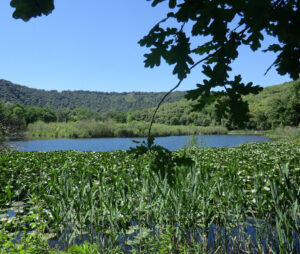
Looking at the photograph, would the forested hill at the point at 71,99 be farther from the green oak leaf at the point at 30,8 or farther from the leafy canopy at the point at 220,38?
the green oak leaf at the point at 30,8

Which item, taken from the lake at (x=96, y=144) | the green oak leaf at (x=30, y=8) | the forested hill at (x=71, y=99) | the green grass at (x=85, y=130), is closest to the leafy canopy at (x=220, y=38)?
the green oak leaf at (x=30, y=8)

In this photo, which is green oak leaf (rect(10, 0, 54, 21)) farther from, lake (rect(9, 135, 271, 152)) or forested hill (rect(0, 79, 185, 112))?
forested hill (rect(0, 79, 185, 112))

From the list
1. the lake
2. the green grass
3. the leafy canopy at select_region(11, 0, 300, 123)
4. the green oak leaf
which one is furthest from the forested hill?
the green oak leaf

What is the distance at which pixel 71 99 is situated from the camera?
90.9m

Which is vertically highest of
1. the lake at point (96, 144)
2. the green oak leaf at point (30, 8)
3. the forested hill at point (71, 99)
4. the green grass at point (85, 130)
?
the forested hill at point (71, 99)

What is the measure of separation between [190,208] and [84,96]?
99761 millimetres

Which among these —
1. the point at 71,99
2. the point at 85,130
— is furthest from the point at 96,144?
the point at 71,99

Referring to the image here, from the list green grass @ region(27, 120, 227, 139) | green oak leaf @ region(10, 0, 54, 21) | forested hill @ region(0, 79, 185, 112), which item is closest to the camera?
green oak leaf @ region(10, 0, 54, 21)

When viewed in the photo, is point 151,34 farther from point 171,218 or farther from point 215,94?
point 171,218

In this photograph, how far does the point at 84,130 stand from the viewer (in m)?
26.7

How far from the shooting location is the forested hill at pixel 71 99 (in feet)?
254

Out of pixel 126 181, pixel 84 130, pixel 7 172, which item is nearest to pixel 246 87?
pixel 126 181

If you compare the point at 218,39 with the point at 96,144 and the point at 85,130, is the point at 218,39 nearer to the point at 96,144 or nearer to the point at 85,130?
the point at 96,144

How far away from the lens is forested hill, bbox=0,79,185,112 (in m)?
77.3
